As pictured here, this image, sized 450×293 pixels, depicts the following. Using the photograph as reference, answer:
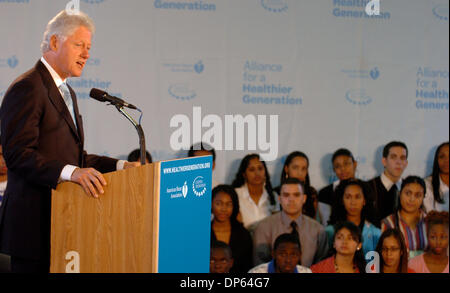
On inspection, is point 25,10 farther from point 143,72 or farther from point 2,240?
point 2,240

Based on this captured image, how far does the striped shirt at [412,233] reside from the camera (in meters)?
5.57

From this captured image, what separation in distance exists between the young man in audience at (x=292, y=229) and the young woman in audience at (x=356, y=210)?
224 mm

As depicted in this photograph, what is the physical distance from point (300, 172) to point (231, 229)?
0.83 meters

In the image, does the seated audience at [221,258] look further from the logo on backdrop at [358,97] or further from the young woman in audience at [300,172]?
the logo on backdrop at [358,97]

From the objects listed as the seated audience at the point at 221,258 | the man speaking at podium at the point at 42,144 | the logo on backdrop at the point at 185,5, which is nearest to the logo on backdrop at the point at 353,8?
the logo on backdrop at the point at 185,5

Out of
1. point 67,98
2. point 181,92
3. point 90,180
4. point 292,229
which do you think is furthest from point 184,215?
point 181,92

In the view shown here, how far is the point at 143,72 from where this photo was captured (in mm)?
5262

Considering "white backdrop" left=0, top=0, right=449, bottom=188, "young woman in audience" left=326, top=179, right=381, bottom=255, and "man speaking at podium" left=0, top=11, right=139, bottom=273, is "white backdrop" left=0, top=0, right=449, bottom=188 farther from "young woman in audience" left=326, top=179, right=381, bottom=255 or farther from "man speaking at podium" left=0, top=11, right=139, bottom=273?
"man speaking at podium" left=0, top=11, right=139, bottom=273

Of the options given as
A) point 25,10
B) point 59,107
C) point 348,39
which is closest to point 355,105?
point 348,39

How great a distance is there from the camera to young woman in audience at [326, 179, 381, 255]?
17.7ft

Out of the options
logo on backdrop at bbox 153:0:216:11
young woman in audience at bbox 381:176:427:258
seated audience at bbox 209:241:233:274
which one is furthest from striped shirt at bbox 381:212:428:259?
logo on backdrop at bbox 153:0:216:11
